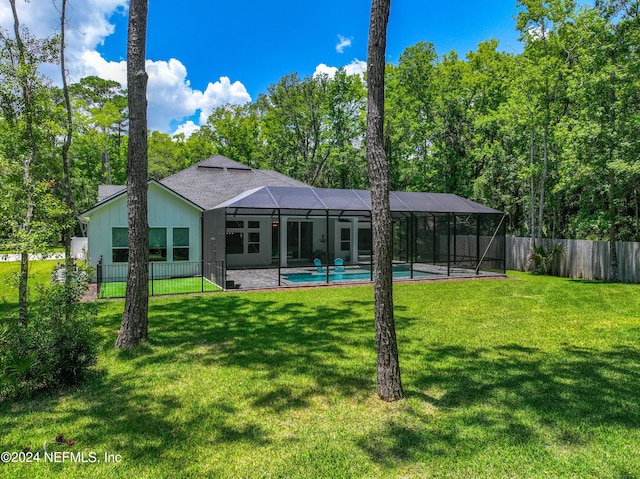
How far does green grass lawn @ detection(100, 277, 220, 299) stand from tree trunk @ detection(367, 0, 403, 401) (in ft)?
26.9

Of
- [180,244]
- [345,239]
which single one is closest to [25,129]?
[180,244]

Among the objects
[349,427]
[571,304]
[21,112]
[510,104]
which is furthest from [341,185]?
[349,427]

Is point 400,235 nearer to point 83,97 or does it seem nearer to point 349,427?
point 349,427

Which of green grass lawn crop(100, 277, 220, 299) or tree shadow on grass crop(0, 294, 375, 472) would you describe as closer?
tree shadow on grass crop(0, 294, 375, 472)

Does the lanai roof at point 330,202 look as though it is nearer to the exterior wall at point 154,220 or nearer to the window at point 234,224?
the exterior wall at point 154,220

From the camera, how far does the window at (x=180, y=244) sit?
1473 centimetres

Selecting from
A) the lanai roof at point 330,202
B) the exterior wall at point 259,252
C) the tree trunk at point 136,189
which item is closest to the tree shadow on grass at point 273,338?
the tree trunk at point 136,189

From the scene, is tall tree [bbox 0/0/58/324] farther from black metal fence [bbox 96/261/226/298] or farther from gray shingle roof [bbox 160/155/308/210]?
gray shingle roof [bbox 160/155/308/210]

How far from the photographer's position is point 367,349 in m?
5.97

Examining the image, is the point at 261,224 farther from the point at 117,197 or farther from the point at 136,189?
the point at 136,189

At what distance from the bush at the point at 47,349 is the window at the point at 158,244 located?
382 inches

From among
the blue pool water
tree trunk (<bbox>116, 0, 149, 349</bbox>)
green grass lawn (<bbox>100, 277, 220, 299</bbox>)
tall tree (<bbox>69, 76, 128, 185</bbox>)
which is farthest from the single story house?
tall tree (<bbox>69, 76, 128, 185</bbox>)

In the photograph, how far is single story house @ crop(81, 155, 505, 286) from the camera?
13453 millimetres

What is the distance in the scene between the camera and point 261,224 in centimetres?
1911
